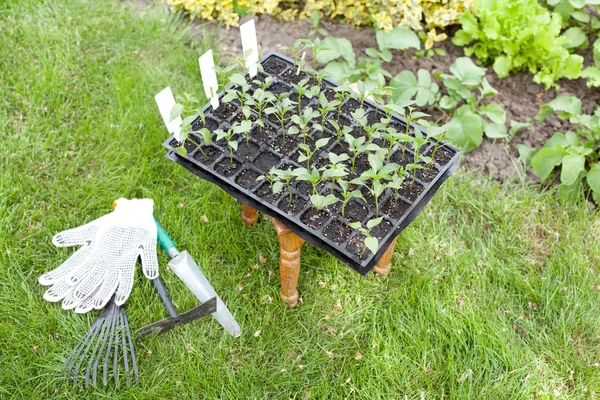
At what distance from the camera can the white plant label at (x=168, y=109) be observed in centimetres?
174

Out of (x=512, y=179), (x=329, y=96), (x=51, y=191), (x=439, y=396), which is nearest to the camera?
(x=439, y=396)

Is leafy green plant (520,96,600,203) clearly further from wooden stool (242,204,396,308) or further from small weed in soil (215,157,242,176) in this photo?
small weed in soil (215,157,242,176)

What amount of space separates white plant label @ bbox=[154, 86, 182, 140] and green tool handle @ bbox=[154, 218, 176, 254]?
0.40 meters

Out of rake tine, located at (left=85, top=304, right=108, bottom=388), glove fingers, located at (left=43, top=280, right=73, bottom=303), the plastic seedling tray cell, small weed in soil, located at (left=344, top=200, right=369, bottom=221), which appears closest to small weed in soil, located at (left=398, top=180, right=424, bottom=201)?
the plastic seedling tray cell

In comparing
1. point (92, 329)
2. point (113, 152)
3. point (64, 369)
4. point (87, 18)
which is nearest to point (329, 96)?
point (113, 152)

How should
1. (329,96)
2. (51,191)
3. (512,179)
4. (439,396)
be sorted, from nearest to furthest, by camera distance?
1. (439,396)
2. (329,96)
3. (51,191)
4. (512,179)

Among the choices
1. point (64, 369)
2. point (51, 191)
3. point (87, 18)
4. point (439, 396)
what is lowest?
point (439, 396)

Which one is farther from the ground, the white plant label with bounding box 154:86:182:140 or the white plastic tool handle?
the white plant label with bounding box 154:86:182:140

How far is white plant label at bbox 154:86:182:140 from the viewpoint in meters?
1.74

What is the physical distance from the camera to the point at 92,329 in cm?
194

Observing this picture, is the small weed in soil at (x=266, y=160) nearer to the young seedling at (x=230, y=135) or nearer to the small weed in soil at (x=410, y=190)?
the young seedling at (x=230, y=135)

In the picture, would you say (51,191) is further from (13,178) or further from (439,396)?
(439,396)

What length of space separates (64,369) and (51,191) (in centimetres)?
72

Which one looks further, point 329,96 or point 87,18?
point 87,18
